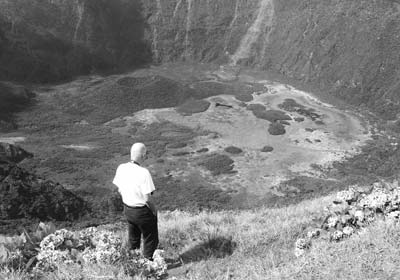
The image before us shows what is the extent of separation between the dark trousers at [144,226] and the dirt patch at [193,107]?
117ft

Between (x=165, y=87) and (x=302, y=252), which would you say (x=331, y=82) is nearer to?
(x=165, y=87)

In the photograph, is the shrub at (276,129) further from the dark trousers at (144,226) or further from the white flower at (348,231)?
the dark trousers at (144,226)

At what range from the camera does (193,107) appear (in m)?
43.5

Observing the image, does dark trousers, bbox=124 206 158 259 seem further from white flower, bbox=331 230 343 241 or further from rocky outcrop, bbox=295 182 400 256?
white flower, bbox=331 230 343 241

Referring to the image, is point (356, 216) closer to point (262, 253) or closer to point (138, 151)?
point (262, 253)

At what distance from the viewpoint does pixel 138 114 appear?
42.5 m

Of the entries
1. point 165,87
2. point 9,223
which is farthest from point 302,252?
point 165,87

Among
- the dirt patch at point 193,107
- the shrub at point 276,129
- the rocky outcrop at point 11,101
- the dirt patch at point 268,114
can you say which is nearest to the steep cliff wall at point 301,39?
the dirt patch at point 268,114

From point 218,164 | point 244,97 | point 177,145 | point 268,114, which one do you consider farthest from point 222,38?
point 218,164

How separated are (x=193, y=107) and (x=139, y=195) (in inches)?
1474

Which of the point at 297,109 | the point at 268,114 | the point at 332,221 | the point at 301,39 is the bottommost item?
the point at 268,114

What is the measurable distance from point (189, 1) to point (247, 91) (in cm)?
2984

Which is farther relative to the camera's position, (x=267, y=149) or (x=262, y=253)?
(x=267, y=149)

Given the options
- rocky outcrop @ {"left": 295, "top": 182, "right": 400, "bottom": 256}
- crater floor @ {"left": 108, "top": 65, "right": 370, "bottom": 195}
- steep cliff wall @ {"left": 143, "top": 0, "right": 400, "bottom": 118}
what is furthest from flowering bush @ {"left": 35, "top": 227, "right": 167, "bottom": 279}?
steep cliff wall @ {"left": 143, "top": 0, "right": 400, "bottom": 118}
